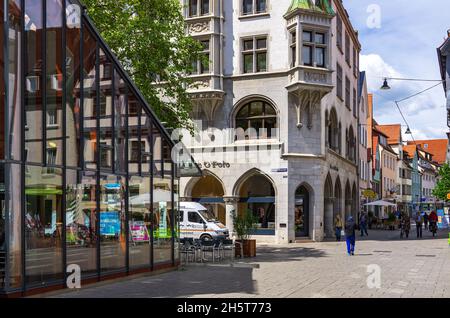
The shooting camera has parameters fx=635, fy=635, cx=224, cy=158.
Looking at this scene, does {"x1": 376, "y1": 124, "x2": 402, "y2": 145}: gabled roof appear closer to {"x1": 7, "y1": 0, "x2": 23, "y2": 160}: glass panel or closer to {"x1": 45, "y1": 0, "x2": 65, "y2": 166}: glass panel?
{"x1": 45, "y1": 0, "x2": 65, "y2": 166}: glass panel

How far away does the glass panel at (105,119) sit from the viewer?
50.8ft

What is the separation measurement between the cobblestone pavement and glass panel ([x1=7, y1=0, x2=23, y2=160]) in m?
3.19

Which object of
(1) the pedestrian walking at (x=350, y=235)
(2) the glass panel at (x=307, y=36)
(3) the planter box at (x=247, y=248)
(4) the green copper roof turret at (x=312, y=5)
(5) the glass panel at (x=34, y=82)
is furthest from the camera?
(2) the glass panel at (x=307, y=36)

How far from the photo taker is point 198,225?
97.8 feet

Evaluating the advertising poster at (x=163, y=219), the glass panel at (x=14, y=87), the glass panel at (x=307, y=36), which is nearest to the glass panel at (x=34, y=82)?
the glass panel at (x=14, y=87)

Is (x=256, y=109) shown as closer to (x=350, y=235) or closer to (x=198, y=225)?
(x=198, y=225)

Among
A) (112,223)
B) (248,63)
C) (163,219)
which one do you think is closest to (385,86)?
(248,63)

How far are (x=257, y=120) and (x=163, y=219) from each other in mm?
17006

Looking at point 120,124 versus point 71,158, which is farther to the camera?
point 120,124

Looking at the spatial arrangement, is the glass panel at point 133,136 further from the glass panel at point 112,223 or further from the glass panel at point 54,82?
the glass panel at point 54,82

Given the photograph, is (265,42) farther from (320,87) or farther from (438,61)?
(438,61)

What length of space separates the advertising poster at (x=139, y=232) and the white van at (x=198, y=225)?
40.9ft

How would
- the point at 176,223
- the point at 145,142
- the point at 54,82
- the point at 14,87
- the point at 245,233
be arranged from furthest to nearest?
the point at 245,233 → the point at 176,223 → the point at 145,142 → the point at 54,82 → the point at 14,87
